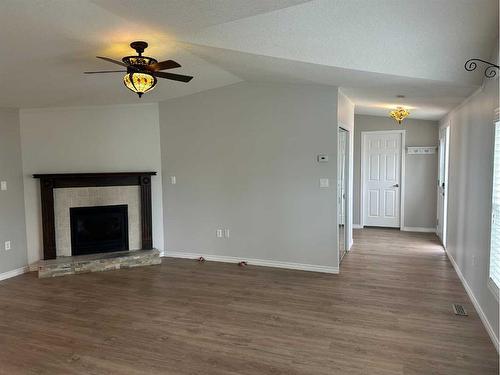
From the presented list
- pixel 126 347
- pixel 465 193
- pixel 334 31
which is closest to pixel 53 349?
pixel 126 347

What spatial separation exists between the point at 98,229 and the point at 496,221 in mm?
5159

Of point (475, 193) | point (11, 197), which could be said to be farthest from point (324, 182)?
point (11, 197)

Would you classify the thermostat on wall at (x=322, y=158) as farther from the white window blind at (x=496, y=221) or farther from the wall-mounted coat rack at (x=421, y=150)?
the wall-mounted coat rack at (x=421, y=150)

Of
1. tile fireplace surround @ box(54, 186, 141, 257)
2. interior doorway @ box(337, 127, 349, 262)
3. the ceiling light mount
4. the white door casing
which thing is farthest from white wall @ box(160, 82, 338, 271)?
the white door casing

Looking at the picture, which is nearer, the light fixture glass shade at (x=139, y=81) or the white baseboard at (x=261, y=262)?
the light fixture glass shade at (x=139, y=81)

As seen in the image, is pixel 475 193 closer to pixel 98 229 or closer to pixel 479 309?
pixel 479 309

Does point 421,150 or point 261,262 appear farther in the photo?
point 421,150

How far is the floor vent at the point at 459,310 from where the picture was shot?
3583 mm

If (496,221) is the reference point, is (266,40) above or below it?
above

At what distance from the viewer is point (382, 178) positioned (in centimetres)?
798

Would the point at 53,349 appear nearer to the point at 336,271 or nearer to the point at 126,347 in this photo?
the point at 126,347

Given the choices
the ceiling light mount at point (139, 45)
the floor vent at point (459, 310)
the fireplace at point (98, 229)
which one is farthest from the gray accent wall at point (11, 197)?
the floor vent at point (459, 310)

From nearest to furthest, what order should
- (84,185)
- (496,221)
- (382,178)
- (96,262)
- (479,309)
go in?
1. (496,221)
2. (479,309)
3. (96,262)
4. (84,185)
5. (382,178)

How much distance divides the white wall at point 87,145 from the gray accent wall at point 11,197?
0.09 meters
